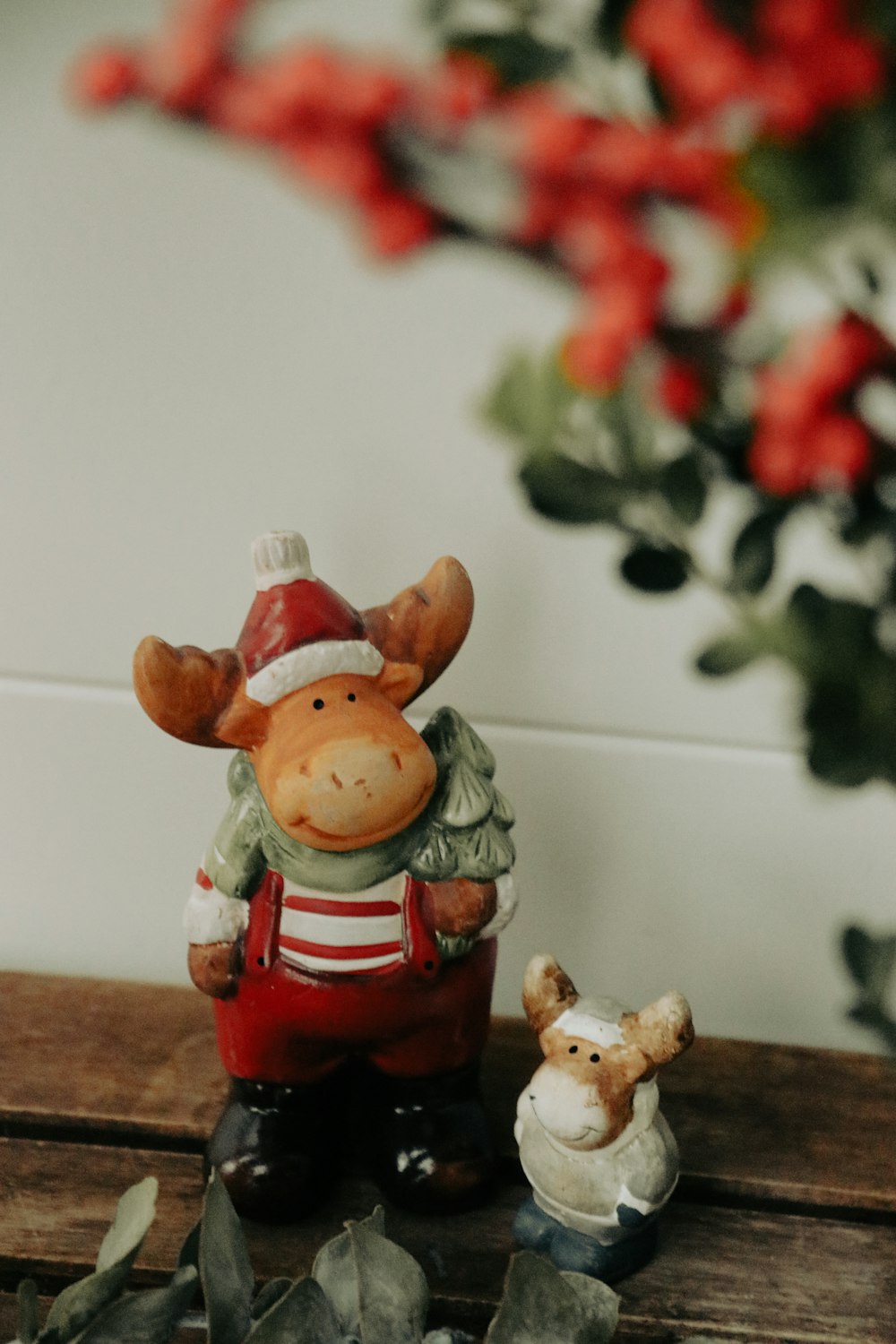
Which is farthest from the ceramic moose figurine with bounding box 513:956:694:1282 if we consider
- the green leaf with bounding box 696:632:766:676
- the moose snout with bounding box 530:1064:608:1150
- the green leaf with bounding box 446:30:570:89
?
the green leaf with bounding box 446:30:570:89

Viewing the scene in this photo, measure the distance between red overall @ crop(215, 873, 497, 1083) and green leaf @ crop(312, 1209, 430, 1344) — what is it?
119mm

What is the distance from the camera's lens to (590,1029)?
2.06 ft

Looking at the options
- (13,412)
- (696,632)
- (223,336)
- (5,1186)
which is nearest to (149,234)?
(223,336)

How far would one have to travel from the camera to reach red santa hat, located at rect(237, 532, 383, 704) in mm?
626

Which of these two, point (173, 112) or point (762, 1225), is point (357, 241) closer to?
point (173, 112)

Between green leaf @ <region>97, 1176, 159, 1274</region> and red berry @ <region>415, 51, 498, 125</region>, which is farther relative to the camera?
green leaf @ <region>97, 1176, 159, 1274</region>

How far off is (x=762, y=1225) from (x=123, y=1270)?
0.34 meters

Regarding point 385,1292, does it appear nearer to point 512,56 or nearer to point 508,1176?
point 508,1176

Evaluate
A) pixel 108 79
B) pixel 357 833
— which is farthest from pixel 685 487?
pixel 357 833

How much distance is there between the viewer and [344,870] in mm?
633

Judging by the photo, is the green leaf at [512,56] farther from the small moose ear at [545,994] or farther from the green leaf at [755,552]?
the small moose ear at [545,994]

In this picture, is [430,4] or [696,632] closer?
[430,4]

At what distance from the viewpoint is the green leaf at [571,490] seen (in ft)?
0.81

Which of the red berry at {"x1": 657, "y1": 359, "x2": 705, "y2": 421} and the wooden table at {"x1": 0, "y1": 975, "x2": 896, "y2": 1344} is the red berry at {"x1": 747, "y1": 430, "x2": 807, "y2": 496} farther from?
the wooden table at {"x1": 0, "y1": 975, "x2": 896, "y2": 1344}
